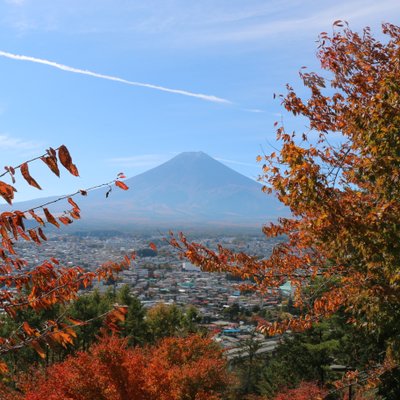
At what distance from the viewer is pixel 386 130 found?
5324mm

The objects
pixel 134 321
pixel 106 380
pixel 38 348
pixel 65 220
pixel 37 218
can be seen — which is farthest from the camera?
pixel 134 321

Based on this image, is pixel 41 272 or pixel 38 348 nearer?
pixel 38 348

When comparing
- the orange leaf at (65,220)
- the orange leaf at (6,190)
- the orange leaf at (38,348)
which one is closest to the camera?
the orange leaf at (6,190)

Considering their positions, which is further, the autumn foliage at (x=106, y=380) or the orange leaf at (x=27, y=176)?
the autumn foliage at (x=106, y=380)

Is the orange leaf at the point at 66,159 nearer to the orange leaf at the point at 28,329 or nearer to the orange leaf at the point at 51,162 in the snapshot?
Result: the orange leaf at the point at 51,162

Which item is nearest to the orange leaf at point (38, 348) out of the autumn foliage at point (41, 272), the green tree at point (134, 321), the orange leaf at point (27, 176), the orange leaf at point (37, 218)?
the autumn foliage at point (41, 272)

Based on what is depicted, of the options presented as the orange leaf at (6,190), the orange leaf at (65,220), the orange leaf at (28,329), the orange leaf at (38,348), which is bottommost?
the orange leaf at (38,348)

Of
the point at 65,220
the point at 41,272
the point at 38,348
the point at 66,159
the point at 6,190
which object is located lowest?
the point at 38,348

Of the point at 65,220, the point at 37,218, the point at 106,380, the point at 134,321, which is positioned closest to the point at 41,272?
the point at 65,220

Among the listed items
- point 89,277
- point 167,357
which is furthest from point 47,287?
point 167,357

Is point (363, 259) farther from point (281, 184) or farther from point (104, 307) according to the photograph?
point (104, 307)

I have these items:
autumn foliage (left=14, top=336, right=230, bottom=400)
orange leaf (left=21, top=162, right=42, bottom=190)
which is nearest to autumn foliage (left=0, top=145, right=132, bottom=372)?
orange leaf (left=21, top=162, right=42, bottom=190)

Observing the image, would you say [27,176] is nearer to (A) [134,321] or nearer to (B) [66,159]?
(B) [66,159]

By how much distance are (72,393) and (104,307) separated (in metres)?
19.0
